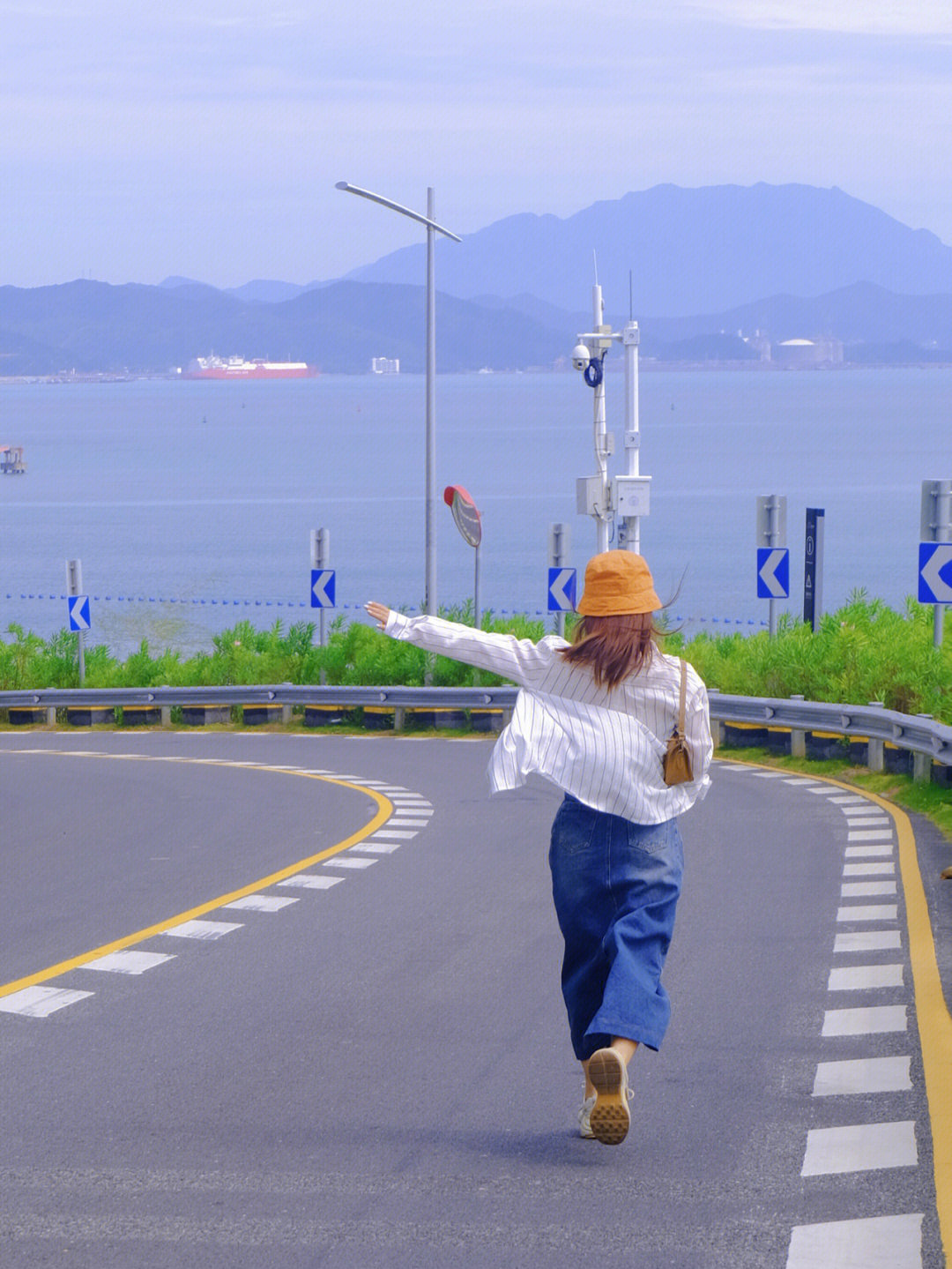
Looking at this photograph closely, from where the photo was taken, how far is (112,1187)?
18.4ft

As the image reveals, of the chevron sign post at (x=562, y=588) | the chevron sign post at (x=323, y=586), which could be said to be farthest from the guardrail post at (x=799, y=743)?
the chevron sign post at (x=323, y=586)

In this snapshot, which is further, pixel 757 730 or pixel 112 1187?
pixel 757 730

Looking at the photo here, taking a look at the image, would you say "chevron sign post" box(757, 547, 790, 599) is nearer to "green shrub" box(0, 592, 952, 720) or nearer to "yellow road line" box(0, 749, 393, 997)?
"green shrub" box(0, 592, 952, 720)

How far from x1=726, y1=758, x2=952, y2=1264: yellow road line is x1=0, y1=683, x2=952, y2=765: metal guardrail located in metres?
4.80

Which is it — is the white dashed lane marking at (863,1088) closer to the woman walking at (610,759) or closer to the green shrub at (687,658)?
the woman walking at (610,759)

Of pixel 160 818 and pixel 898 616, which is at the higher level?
pixel 898 616

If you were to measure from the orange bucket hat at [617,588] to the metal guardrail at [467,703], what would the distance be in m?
10.3

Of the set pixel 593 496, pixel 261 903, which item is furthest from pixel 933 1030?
pixel 593 496

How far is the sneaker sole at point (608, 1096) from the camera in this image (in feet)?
18.1

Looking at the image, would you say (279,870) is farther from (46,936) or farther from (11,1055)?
(11,1055)

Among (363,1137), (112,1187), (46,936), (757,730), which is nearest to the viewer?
(112,1187)

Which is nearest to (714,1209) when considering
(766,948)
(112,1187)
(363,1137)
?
(363,1137)

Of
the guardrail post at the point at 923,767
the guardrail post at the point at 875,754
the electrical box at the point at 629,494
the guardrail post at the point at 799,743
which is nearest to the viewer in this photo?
the guardrail post at the point at 923,767

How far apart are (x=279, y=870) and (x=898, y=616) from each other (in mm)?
15020
